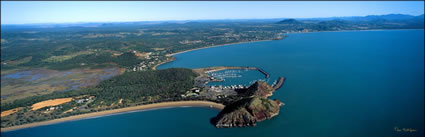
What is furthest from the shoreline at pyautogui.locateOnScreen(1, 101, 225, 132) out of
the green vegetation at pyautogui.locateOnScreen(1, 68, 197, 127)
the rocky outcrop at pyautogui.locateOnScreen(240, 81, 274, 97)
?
the rocky outcrop at pyautogui.locateOnScreen(240, 81, 274, 97)

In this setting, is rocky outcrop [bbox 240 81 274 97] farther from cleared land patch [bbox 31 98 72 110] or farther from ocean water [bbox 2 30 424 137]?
cleared land patch [bbox 31 98 72 110]

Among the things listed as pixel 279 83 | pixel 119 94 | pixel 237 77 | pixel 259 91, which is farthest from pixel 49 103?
pixel 279 83

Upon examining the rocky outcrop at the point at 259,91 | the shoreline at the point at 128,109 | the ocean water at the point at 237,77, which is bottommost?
the shoreline at the point at 128,109

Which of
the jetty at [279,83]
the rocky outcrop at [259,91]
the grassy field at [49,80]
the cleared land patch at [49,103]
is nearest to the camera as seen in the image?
the rocky outcrop at [259,91]

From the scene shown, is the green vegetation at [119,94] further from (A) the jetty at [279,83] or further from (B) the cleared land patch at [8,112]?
(A) the jetty at [279,83]

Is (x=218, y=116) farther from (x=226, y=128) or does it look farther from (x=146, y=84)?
(x=146, y=84)

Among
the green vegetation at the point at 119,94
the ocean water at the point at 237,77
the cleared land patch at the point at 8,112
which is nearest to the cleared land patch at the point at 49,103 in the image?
the green vegetation at the point at 119,94

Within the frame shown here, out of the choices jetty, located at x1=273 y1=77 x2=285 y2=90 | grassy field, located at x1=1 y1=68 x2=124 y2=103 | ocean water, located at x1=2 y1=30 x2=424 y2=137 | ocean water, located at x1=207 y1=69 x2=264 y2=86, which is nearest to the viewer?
ocean water, located at x1=2 y1=30 x2=424 y2=137

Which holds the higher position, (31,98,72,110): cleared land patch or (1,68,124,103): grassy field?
(1,68,124,103): grassy field

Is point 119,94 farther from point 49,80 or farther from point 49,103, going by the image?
point 49,80

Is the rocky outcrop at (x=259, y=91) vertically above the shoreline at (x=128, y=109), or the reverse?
the rocky outcrop at (x=259, y=91)

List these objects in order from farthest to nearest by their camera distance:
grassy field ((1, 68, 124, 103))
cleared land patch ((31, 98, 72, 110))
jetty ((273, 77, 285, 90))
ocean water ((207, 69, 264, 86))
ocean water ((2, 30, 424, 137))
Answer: ocean water ((207, 69, 264, 86)), jetty ((273, 77, 285, 90)), grassy field ((1, 68, 124, 103)), cleared land patch ((31, 98, 72, 110)), ocean water ((2, 30, 424, 137))
